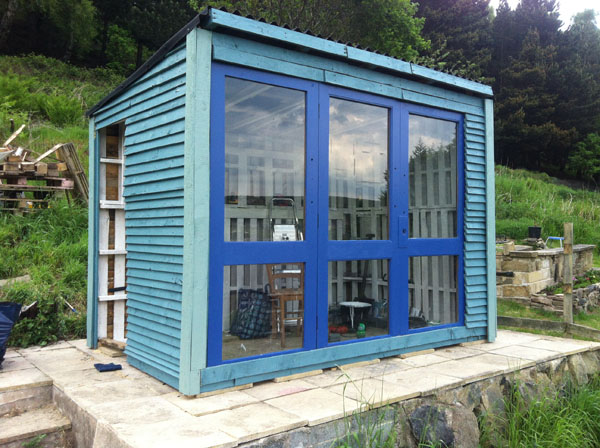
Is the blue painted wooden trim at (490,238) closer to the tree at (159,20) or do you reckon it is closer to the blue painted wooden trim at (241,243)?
the blue painted wooden trim at (241,243)

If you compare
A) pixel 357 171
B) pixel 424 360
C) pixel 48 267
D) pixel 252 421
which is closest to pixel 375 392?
pixel 252 421

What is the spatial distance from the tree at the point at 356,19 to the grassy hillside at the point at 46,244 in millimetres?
5842

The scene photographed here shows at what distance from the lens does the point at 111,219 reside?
5078 mm

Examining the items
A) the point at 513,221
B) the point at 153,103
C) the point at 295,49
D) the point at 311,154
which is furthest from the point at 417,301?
the point at 513,221

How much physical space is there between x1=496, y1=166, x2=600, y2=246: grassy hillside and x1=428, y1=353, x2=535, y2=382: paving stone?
6624 mm

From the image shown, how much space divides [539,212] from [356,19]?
27.2ft

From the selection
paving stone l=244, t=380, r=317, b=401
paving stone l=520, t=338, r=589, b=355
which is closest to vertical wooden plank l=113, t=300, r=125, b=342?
paving stone l=244, t=380, r=317, b=401

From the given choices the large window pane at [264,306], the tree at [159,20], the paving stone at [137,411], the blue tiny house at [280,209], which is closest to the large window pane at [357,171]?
the blue tiny house at [280,209]

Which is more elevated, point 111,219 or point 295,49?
point 295,49

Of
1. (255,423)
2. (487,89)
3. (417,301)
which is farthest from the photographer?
(487,89)

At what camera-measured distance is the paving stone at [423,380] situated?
3.64 m

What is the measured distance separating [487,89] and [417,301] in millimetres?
2484

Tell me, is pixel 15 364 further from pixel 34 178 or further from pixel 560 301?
pixel 560 301

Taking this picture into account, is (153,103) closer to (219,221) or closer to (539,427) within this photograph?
(219,221)
